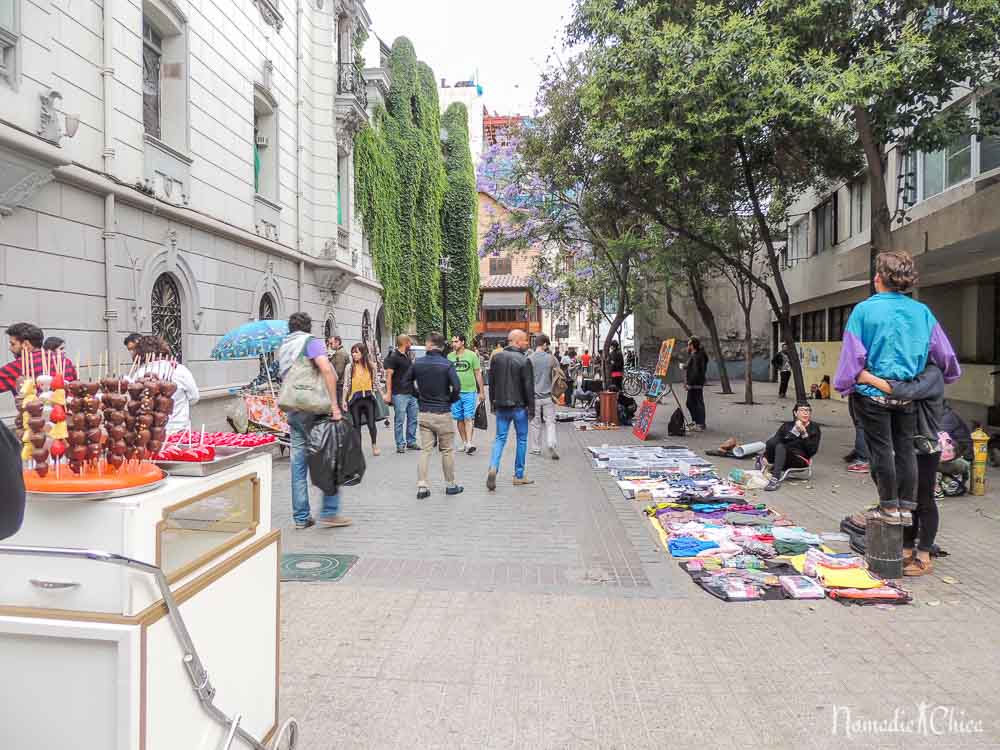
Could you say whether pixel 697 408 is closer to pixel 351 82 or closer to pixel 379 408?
pixel 379 408

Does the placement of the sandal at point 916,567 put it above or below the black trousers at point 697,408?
below

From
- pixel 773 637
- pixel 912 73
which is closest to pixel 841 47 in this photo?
pixel 912 73

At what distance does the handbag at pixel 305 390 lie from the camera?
6.31m

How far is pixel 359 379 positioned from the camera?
37.0ft

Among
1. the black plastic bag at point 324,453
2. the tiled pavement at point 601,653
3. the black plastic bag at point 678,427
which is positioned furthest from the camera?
the black plastic bag at point 678,427

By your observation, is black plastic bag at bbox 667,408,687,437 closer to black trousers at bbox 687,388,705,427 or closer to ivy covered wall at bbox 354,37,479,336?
black trousers at bbox 687,388,705,427

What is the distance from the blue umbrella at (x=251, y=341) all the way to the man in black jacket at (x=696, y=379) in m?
7.62

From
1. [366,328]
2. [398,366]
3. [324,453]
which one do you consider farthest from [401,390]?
[366,328]

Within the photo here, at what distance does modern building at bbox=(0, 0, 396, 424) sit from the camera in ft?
27.9

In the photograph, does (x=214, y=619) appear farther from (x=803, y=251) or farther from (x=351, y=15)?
(x=803, y=251)

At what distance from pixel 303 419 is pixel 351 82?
50.5 feet

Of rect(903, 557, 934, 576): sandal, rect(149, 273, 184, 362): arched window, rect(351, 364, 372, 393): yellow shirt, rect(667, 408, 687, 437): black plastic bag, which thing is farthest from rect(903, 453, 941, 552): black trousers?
rect(149, 273, 184, 362): arched window

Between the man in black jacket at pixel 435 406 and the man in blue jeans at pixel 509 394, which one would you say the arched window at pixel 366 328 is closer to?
the man in blue jeans at pixel 509 394

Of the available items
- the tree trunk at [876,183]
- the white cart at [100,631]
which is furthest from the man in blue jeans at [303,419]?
the tree trunk at [876,183]
